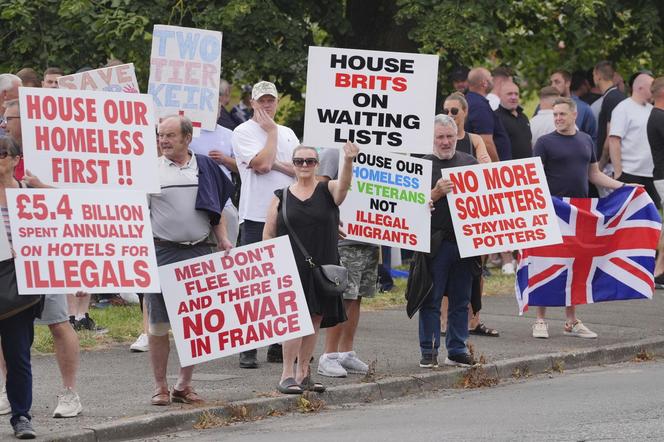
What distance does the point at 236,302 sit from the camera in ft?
32.9

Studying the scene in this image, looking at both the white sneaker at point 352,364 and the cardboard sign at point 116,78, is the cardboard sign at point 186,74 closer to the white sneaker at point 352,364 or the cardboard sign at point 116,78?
the cardboard sign at point 116,78

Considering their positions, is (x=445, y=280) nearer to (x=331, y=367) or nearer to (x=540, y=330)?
(x=331, y=367)

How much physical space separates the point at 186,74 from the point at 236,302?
2.88m

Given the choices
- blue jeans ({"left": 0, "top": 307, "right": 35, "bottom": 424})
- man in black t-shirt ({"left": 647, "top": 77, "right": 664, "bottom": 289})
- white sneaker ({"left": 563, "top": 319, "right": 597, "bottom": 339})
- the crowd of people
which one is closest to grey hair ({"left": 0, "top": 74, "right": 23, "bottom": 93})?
the crowd of people

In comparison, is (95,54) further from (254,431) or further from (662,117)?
(254,431)

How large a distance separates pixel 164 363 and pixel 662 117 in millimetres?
7860

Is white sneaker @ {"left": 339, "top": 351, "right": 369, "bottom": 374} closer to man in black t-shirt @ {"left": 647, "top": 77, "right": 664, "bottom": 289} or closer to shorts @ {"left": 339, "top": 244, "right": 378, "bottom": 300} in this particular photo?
shorts @ {"left": 339, "top": 244, "right": 378, "bottom": 300}

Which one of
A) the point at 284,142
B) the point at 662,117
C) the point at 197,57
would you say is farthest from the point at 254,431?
the point at 662,117

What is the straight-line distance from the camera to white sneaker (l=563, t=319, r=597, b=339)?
13266 millimetres

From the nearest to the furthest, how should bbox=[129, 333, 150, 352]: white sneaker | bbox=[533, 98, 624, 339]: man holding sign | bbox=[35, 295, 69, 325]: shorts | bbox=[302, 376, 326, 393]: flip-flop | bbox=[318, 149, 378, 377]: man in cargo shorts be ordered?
bbox=[35, 295, 69, 325]: shorts, bbox=[302, 376, 326, 393]: flip-flop, bbox=[318, 149, 378, 377]: man in cargo shorts, bbox=[129, 333, 150, 352]: white sneaker, bbox=[533, 98, 624, 339]: man holding sign

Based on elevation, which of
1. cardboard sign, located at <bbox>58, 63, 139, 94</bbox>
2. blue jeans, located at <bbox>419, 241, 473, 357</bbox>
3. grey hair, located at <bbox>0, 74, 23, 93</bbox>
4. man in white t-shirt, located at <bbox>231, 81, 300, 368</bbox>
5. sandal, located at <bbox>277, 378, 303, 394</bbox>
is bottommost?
sandal, located at <bbox>277, 378, 303, 394</bbox>

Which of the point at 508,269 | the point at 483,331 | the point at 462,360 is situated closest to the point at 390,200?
the point at 462,360

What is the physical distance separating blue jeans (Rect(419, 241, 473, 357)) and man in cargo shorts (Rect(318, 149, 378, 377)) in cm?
45

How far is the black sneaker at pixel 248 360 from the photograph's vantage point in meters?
11.5
